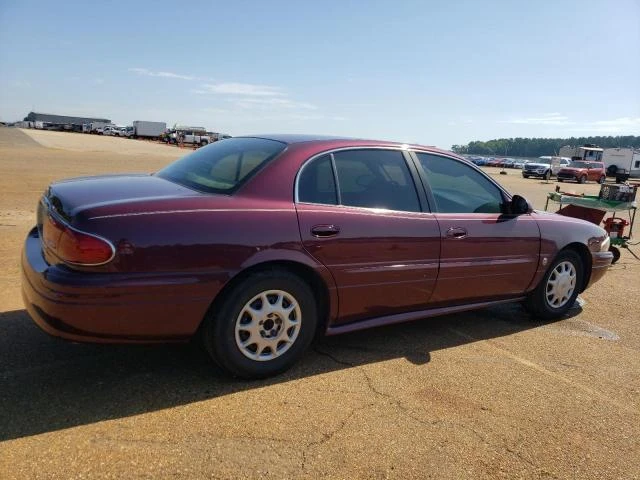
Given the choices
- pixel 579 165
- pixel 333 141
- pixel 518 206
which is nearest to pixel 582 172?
pixel 579 165

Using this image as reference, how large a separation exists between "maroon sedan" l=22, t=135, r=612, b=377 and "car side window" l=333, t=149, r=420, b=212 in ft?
0.03

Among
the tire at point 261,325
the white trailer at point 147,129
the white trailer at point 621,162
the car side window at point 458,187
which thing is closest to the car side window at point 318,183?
the tire at point 261,325

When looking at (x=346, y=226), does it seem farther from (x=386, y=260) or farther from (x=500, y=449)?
(x=500, y=449)

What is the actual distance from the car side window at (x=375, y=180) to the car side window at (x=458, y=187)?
0.23m

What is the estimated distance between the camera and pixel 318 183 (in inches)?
134

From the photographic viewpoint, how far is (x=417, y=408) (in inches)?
119

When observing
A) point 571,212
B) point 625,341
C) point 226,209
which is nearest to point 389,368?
point 226,209

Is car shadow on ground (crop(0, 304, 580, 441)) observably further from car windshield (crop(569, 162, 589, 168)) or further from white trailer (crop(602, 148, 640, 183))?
white trailer (crop(602, 148, 640, 183))

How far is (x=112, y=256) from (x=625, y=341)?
4.12 m

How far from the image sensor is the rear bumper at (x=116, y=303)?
8.59ft

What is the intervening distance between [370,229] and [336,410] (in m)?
1.19

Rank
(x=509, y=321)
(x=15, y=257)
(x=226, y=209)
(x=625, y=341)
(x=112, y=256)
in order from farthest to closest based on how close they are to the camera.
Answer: (x=15, y=257) → (x=509, y=321) → (x=625, y=341) → (x=226, y=209) → (x=112, y=256)

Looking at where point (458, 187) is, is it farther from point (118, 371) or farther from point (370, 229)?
point (118, 371)

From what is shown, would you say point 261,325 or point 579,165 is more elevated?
point 579,165
